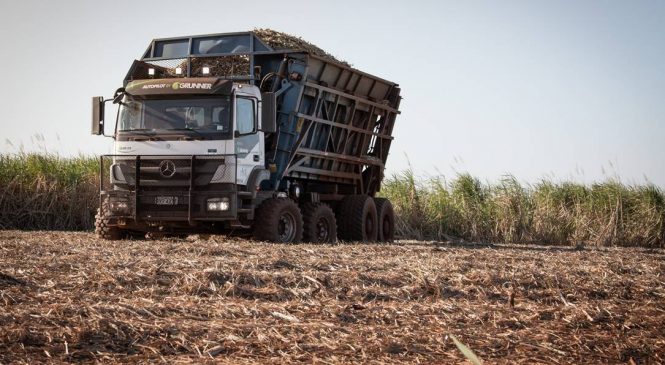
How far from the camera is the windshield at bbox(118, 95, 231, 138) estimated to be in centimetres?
1703

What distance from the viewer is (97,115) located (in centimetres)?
1747

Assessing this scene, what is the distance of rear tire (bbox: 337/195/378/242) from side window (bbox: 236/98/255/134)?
473 centimetres

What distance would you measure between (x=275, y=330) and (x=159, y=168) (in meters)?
A: 10.4

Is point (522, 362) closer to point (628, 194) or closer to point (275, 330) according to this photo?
point (275, 330)

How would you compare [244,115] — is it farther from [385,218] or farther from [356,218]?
[385,218]

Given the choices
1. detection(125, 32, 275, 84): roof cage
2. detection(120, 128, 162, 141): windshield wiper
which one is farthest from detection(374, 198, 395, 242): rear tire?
detection(120, 128, 162, 141): windshield wiper

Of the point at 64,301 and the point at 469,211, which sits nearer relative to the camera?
the point at 64,301

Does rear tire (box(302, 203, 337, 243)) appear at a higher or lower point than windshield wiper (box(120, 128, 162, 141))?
lower

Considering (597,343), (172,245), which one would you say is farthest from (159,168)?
(597,343)

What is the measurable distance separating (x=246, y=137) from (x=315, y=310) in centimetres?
936

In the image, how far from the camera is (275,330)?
7145 mm

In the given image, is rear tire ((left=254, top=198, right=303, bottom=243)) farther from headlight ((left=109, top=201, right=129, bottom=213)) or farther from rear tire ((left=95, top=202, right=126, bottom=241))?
rear tire ((left=95, top=202, right=126, bottom=241))

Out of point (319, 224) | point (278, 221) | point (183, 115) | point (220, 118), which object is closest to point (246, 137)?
point (220, 118)

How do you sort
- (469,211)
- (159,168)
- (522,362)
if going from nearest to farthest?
(522,362), (159,168), (469,211)
